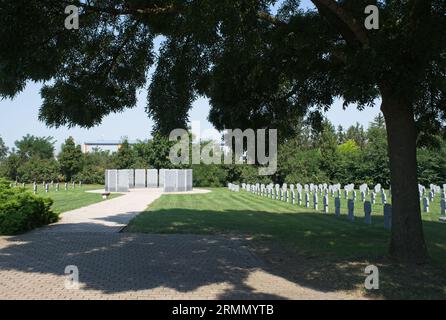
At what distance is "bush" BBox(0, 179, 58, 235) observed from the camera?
13.9 meters

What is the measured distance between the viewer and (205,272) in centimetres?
855

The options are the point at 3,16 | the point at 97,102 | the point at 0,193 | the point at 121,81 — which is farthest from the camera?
the point at 0,193

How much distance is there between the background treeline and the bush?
92.1 ft

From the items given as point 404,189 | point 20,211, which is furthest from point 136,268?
point 20,211

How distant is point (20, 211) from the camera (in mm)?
14758

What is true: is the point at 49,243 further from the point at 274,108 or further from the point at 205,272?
the point at 274,108

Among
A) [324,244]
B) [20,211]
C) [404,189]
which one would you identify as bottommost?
[324,244]

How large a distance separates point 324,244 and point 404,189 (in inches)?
135

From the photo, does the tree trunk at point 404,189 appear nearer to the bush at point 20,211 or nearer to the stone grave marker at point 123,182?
the bush at point 20,211

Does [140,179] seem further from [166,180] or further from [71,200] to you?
[71,200]

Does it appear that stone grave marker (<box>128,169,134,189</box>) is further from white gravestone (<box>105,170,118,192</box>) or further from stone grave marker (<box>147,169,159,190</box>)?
white gravestone (<box>105,170,118,192</box>)

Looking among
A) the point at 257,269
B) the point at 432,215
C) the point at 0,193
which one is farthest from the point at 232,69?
the point at 432,215

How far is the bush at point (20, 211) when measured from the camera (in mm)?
13906
